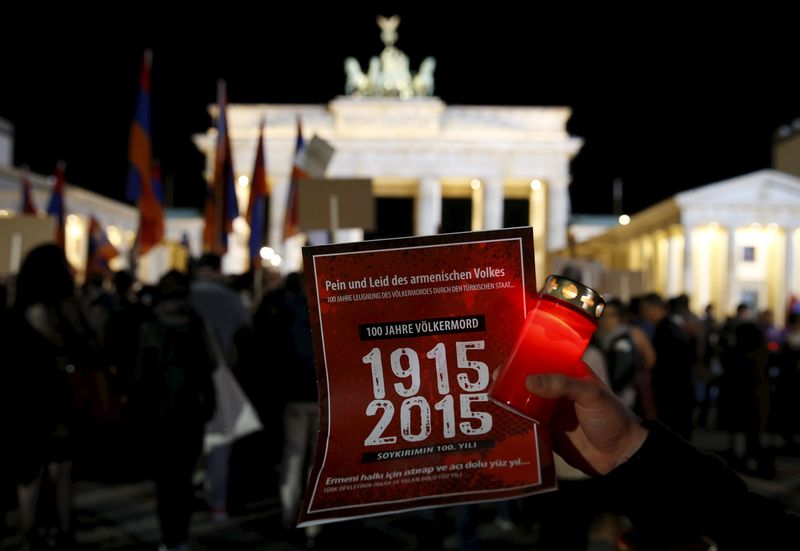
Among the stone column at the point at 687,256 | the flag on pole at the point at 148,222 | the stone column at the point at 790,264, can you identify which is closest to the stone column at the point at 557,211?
the stone column at the point at 687,256

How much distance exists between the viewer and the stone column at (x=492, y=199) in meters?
46.3

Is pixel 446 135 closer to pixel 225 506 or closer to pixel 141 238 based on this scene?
pixel 141 238

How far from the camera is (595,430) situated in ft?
4.78

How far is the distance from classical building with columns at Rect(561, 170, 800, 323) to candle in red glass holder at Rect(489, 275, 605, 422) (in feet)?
124

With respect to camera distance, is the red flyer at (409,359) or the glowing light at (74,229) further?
the glowing light at (74,229)

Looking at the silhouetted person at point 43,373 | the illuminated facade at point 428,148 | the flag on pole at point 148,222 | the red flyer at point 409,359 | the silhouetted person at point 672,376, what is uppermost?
the illuminated facade at point 428,148

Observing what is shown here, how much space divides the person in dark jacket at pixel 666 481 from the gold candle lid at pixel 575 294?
180 mm

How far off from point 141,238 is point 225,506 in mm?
5259

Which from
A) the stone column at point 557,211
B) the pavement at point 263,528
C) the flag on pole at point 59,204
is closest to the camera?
the pavement at point 263,528

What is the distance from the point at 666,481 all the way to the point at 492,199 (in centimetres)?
4559

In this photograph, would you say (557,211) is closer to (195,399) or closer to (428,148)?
(428,148)

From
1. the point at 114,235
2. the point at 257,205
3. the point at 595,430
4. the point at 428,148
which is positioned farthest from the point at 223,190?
the point at 114,235

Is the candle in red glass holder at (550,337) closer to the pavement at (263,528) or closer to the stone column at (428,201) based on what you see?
the pavement at (263,528)

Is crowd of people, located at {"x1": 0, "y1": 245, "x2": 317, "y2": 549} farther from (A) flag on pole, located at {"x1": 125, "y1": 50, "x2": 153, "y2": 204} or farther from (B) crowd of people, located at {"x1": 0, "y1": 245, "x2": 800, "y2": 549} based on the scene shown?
(A) flag on pole, located at {"x1": 125, "y1": 50, "x2": 153, "y2": 204}
